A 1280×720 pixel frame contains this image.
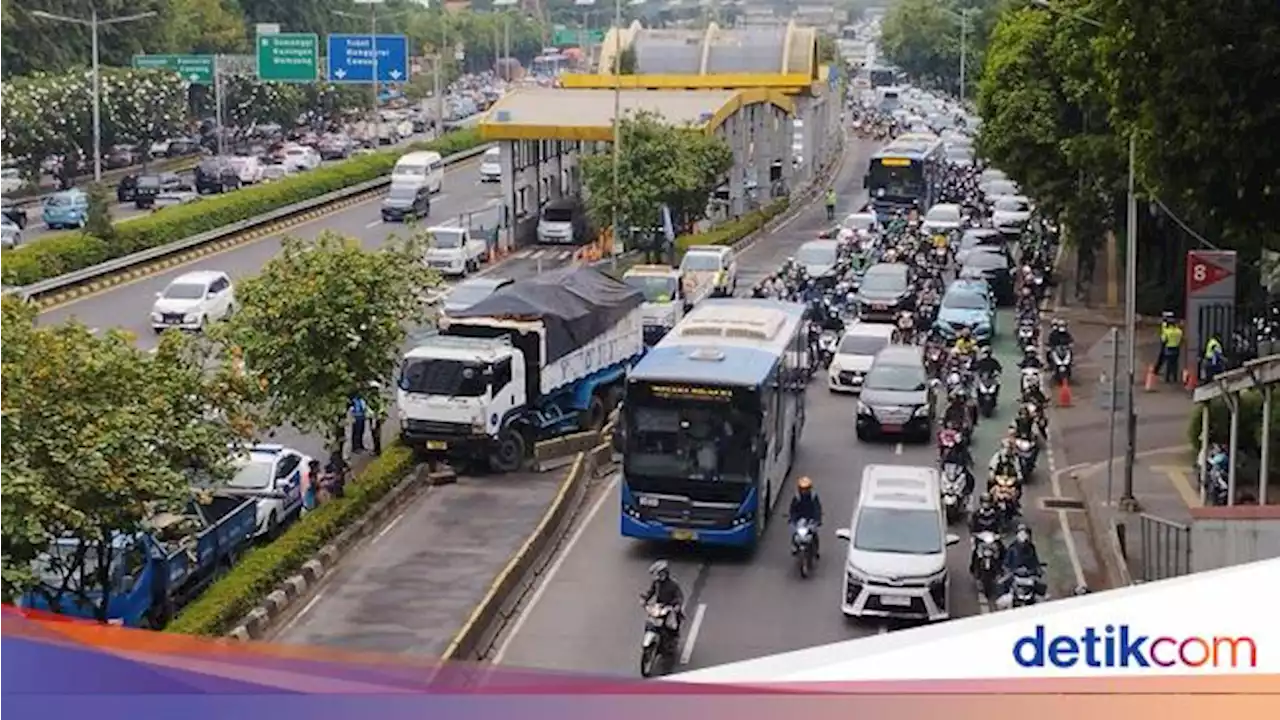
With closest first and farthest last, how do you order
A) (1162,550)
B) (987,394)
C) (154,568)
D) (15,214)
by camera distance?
(154,568) → (1162,550) → (987,394) → (15,214)

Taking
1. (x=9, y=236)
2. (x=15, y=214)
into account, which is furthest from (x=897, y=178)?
Result: (x=9, y=236)

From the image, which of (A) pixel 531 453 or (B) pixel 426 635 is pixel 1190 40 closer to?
(B) pixel 426 635

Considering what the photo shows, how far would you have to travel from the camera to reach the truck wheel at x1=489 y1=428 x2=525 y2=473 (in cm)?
2414

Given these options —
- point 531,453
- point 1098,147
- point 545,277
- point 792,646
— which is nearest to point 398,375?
point 531,453

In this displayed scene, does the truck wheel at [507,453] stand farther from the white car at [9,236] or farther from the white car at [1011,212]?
the white car at [1011,212]

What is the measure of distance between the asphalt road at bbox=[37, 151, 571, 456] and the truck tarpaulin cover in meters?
1.97

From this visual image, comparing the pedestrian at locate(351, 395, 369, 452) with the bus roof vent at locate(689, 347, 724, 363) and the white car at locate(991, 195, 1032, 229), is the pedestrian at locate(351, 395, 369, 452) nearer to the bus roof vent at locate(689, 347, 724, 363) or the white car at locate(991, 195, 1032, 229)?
the bus roof vent at locate(689, 347, 724, 363)

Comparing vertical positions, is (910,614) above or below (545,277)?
below

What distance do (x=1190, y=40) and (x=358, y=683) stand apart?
1286 cm

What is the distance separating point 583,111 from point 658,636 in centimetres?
3656

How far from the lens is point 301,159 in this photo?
233 feet

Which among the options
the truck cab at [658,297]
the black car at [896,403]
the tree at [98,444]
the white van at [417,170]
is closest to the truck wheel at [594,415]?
the black car at [896,403]

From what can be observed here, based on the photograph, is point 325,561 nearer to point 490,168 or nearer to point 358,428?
point 358,428

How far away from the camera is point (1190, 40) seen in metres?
16.3
